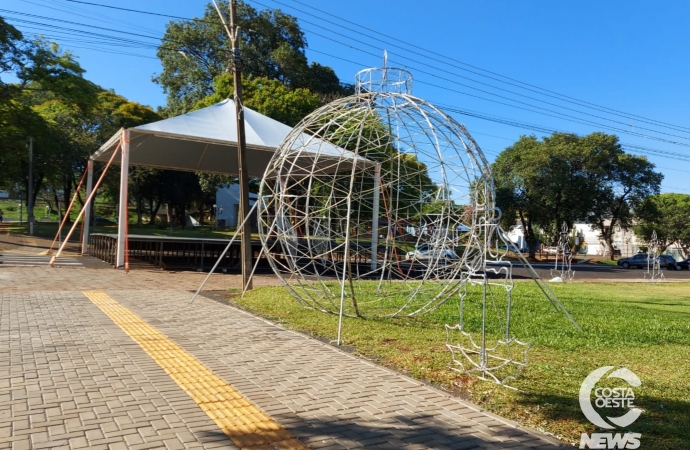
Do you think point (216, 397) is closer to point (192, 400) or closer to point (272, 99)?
point (192, 400)

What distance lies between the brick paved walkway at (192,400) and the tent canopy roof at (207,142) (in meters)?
8.33

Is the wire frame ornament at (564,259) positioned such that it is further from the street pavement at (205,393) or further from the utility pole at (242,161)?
the street pavement at (205,393)

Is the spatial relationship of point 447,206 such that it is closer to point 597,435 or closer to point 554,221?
point 597,435

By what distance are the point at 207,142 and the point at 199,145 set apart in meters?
3.47

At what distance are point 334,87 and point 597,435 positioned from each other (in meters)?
36.7

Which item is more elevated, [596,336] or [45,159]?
[45,159]

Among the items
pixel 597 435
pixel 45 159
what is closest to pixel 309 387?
pixel 597 435

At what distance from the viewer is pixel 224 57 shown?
35062mm

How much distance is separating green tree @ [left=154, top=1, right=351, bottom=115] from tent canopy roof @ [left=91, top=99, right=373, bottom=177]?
13684mm

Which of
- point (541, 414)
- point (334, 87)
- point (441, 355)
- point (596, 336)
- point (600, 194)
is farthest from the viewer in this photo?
point (600, 194)

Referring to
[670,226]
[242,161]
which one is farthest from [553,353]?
[670,226]

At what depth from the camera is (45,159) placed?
31812 millimetres

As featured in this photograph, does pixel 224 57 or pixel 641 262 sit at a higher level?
pixel 224 57

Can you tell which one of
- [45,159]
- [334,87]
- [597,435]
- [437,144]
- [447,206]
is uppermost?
[334,87]
